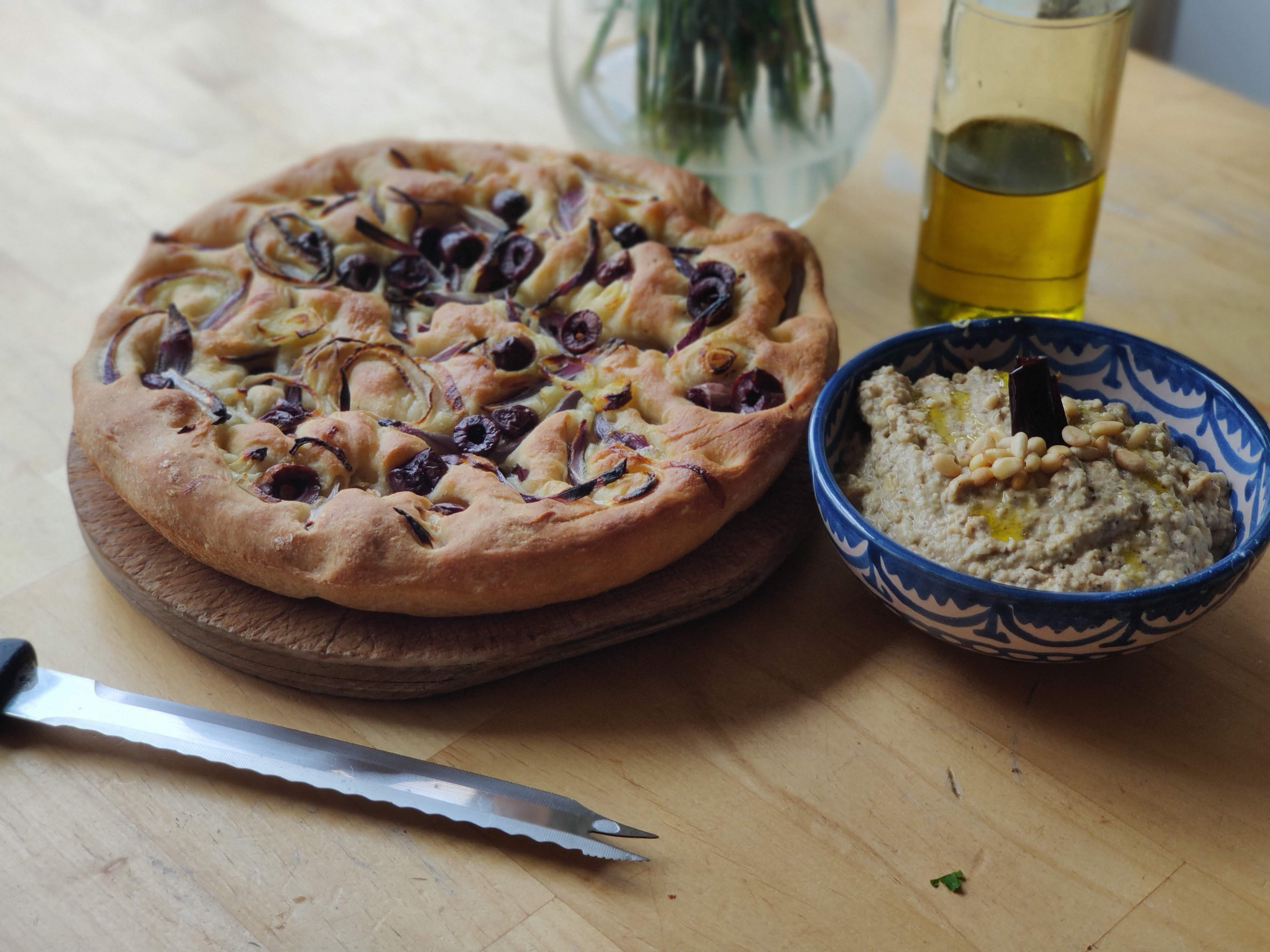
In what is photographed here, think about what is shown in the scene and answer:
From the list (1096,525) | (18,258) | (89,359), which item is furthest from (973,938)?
(18,258)

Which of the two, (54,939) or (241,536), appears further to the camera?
(241,536)

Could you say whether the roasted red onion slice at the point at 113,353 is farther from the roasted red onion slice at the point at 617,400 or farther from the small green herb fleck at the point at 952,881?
the small green herb fleck at the point at 952,881

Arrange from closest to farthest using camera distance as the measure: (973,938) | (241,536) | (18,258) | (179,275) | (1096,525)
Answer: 1. (973,938)
2. (1096,525)
3. (241,536)
4. (179,275)
5. (18,258)

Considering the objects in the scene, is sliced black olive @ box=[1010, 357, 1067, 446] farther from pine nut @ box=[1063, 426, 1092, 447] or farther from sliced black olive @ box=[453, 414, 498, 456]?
sliced black olive @ box=[453, 414, 498, 456]

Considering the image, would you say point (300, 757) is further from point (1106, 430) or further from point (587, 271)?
point (1106, 430)

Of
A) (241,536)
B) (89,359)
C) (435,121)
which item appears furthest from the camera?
(435,121)

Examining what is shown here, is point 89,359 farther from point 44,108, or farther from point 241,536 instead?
point 44,108

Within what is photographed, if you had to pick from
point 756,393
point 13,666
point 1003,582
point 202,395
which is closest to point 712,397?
point 756,393
